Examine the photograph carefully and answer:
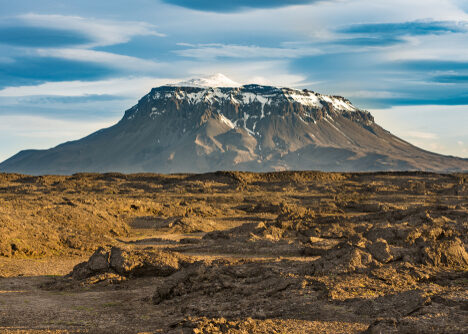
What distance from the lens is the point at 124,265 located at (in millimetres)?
15258

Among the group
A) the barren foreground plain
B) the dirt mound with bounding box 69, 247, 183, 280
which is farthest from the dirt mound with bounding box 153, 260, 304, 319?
the dirt mound with bounding box 69, 247, 183, 280

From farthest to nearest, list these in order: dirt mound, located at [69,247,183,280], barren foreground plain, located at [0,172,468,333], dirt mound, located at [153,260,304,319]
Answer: dirt mound, located at [69,247,183,280] < dirt mound, located at [153,260,304,319] < barren foreground plain, located at [0,172,468,333]

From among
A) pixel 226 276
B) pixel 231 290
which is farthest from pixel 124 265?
pixel 231 290

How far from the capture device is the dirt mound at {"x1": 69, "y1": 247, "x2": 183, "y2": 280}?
50.2 feet

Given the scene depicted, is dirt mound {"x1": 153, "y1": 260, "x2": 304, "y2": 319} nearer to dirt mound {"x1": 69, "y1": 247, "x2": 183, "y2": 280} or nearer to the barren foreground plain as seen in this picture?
the barren foreground plain

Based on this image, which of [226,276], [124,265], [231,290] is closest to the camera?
[231,290]

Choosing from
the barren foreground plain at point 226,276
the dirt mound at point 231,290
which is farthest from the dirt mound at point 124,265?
the dirt mound at point 231,290

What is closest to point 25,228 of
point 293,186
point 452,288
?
point 452,288

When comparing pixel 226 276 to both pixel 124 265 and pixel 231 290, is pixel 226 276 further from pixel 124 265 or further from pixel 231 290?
pixel 124 265

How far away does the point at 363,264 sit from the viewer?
1352cm

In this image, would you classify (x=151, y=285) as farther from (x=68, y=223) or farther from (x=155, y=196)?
(x=155, y=196)

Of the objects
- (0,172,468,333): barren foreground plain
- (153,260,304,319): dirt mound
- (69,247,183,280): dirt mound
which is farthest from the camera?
(69,247,183,280): dirt mound

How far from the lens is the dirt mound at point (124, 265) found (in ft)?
50.2

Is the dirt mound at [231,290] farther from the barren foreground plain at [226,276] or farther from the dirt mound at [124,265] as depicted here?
the dirt mound at [124,265]
